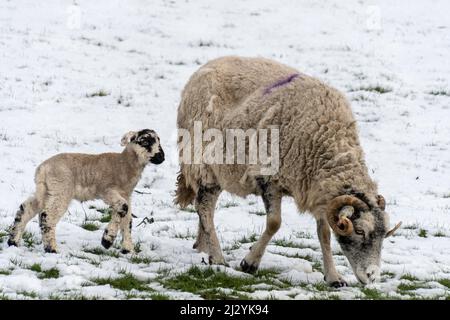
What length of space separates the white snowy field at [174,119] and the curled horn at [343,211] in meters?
0.65

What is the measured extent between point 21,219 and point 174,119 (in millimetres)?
7942

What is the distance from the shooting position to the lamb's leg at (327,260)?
799 cm

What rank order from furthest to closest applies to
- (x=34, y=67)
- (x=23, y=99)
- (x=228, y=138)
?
(x=34, y=67)
(x=23, y=99)
(x=228, y=138)

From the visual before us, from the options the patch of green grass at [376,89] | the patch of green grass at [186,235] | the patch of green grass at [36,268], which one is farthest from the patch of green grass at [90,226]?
the patch of green grass at [376,89]

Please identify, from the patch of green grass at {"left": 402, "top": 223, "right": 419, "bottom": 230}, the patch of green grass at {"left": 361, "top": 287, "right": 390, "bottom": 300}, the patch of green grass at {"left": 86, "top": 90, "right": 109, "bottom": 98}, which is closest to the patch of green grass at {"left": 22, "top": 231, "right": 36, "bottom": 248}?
the patch of green grass at {"left": 361, "top": 287, "right": 390, "bottom": 300}

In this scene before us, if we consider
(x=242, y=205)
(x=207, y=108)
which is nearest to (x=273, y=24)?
(x=242, y=205)

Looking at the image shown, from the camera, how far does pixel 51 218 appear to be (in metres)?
8.48

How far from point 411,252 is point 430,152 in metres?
5.54

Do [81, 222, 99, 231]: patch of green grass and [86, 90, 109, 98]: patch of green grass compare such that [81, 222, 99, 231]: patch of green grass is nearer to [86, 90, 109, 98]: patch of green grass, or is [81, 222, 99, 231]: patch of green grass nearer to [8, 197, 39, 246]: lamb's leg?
[8, 197, 39, 246]: lamb's leg

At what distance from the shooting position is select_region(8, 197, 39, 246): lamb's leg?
8531 mm

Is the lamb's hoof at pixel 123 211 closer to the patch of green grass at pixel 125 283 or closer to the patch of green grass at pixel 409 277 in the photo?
the patch of green grass at pixel 125 283

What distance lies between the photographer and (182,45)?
68.8 feet

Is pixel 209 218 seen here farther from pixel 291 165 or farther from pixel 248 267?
pixel 291 165
